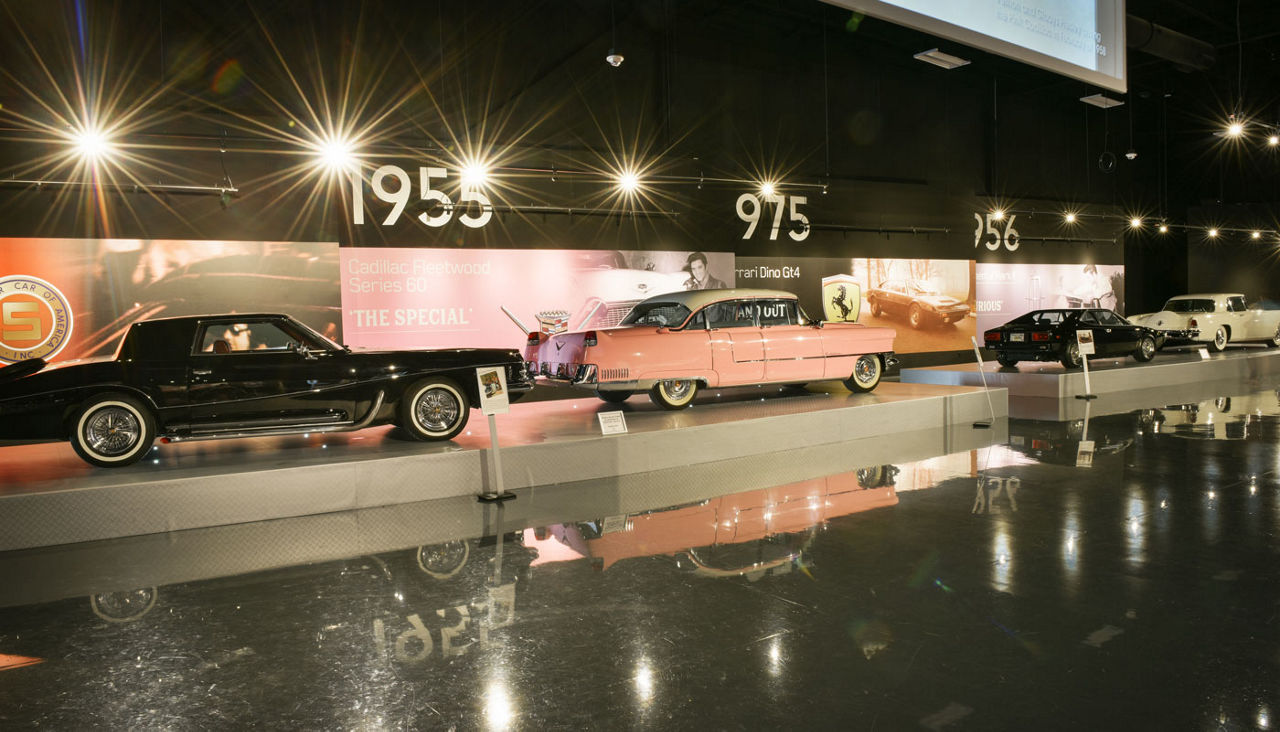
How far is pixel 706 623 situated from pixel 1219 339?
1682cm

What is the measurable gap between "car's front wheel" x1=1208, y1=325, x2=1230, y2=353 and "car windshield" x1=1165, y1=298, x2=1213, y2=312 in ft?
1.52

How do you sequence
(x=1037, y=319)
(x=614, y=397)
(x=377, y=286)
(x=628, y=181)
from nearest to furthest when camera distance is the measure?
(x=614, y=397), (x=377, y=286), (x=628, y=181), (x=1037, y=319)

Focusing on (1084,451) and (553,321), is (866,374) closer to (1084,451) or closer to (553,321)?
(1084,451)

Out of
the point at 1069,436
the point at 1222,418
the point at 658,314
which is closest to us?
the point at 1069,436

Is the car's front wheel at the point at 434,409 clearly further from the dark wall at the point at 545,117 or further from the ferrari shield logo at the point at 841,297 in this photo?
the ferrari shield logo at the point at 841,297

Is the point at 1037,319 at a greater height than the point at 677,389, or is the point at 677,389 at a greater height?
the point at 1037,319

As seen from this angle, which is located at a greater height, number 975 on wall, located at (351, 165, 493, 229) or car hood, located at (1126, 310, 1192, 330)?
number 975 on wall, located at (351, 165, 493, 229)

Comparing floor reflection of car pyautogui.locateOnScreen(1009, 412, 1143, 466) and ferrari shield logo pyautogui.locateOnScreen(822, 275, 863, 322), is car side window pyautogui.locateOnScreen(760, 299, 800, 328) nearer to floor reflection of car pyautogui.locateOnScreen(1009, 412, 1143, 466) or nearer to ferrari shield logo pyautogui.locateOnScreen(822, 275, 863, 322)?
floor reflection of car pyautogui.locateOnScreen(1009, 412, 1143, 466)

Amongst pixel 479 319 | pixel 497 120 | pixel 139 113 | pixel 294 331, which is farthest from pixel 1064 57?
pixel 139 113

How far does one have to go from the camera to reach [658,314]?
8.21 m

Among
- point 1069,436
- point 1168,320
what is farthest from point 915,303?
point 1069,436

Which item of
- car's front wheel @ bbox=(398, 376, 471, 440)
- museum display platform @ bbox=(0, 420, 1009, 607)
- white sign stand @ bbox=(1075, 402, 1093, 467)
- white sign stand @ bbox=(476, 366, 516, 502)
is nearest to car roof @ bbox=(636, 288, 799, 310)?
museum display platform @ bbox=(0, 420, 1009, 607)

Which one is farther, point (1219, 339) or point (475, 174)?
point (1219, 339)

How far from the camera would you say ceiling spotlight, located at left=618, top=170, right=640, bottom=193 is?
39.1 feet
